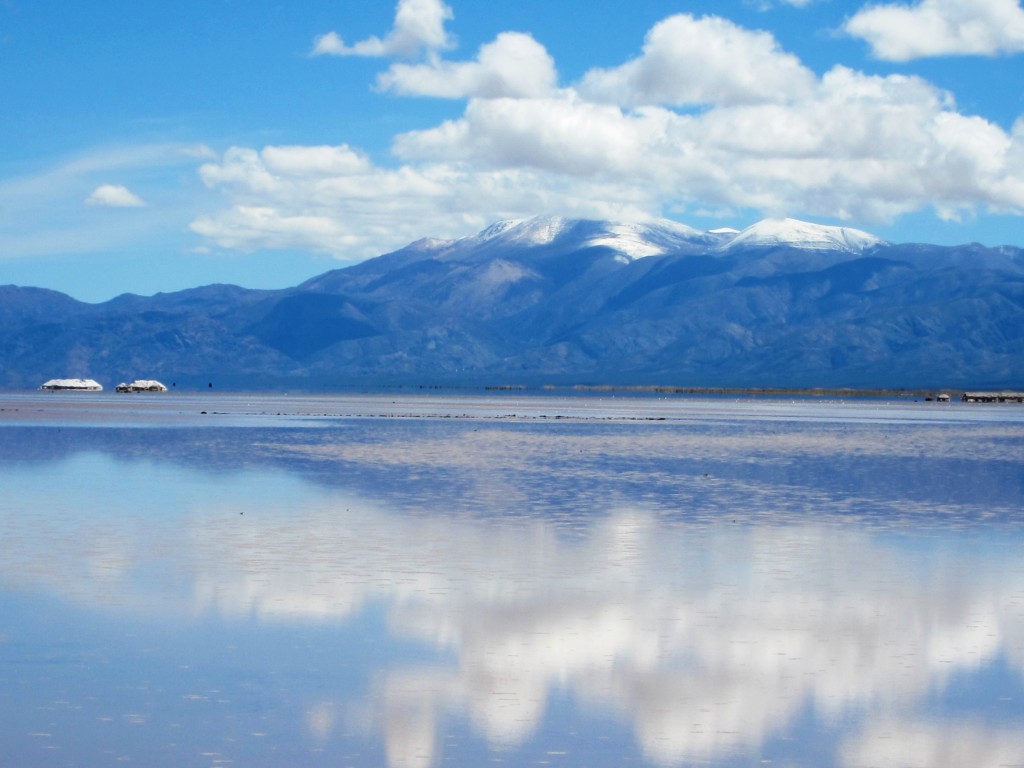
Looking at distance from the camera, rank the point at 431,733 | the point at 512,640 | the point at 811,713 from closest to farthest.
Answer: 1. the point at 431,733
2. the point at 811,713
3. the point at 512,640

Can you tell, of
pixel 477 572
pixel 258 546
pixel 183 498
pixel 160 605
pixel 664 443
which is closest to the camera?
pixel 160 605

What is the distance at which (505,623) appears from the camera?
748 inches

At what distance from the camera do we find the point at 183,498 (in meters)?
36.0

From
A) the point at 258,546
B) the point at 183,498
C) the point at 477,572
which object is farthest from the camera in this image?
the point at 183,498

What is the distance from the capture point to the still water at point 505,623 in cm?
1362

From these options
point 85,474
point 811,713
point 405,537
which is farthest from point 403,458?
point 811,713

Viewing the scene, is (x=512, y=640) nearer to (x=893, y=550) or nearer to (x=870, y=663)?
(x=870, y=663)

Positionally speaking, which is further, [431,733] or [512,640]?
[512,640]

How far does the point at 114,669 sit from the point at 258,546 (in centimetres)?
1043

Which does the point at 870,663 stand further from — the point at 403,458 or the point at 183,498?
the point at 403,458

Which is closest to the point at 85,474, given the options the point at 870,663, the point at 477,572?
the point at 477,572

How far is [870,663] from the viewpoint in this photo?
55.6 feet

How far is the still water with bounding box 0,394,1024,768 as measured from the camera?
44.7 feet

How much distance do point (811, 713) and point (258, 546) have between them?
561 inches
